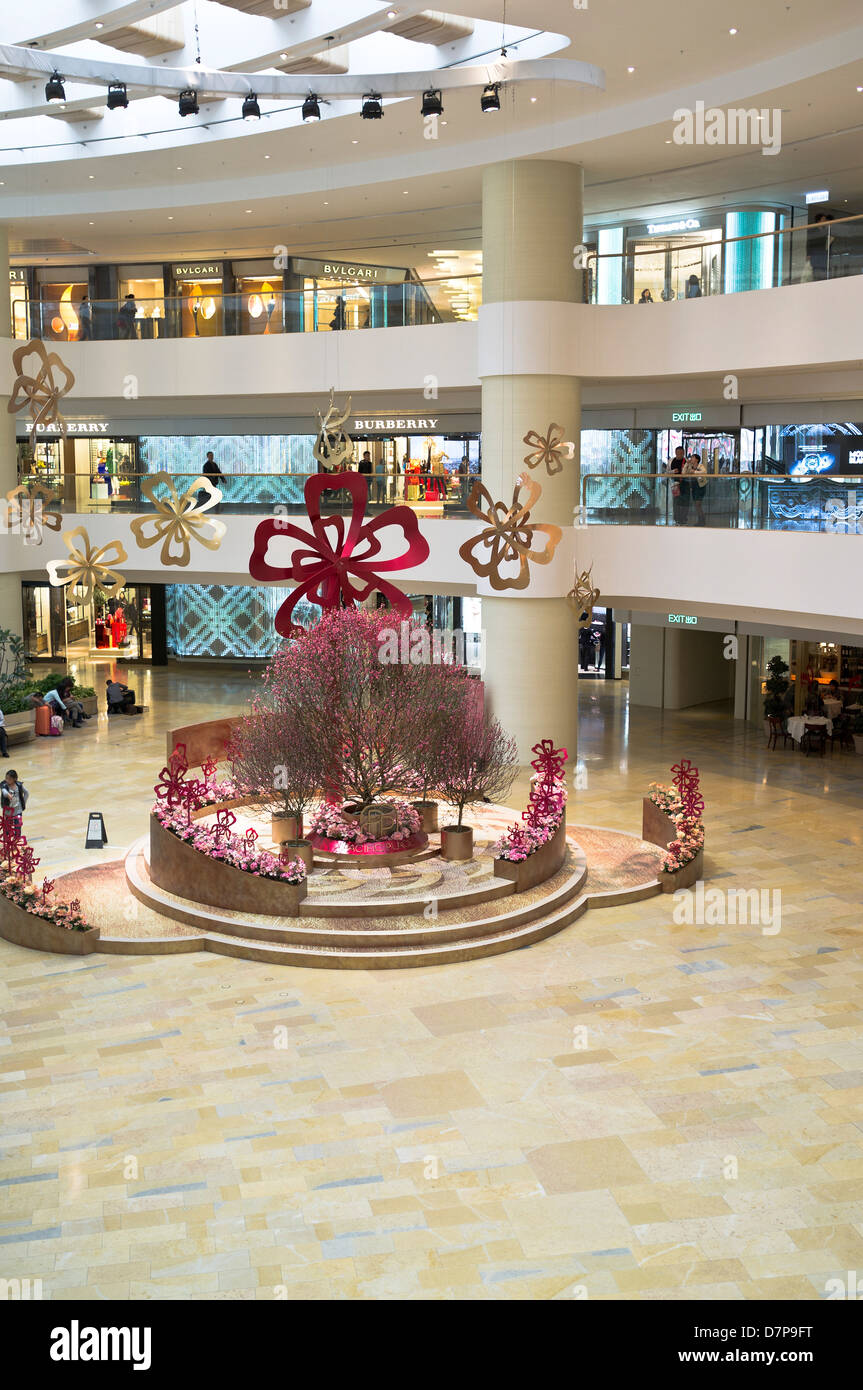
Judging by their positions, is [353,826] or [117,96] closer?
[353,826]

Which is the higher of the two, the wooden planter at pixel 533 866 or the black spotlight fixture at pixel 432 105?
the black spotlight fixture at pixel 432 105

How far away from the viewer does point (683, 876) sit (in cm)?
1666

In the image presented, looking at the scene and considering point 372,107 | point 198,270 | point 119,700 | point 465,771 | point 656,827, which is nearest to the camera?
point 465,771

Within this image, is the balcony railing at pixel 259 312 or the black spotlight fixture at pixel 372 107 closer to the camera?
the black spotlight fixture at pixel 372 107

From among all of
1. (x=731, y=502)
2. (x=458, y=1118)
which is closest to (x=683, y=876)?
(x=458, y=1118)

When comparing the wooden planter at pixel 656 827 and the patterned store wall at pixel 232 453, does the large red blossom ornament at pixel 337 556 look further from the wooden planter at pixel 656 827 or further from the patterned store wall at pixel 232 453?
the patterned store wall at pixel 232 453

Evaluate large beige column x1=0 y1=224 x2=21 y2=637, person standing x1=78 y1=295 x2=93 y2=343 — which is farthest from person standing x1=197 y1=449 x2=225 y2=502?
large beige column x1=0 y1=224 x2=21 y2=637

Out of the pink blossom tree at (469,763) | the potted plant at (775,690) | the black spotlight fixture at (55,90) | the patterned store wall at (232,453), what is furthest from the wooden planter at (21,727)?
the potted plant at (775,690)

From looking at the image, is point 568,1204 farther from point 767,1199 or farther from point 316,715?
point 316,715

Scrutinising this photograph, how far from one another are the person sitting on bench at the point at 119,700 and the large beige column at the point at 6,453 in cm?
250

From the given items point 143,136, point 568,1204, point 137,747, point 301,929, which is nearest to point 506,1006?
point 301,929

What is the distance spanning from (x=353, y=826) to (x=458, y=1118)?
22.1 feet

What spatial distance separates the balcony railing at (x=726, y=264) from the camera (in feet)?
62.1

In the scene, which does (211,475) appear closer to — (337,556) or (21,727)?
(21,727)
